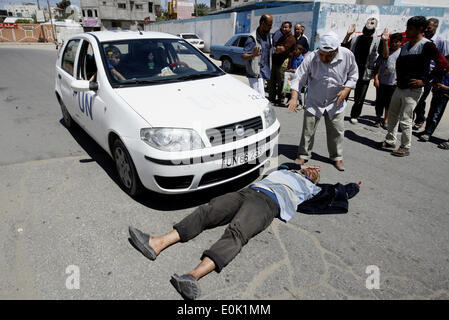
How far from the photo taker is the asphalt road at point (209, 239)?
2244 mm

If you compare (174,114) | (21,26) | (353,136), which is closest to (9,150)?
(174,114)

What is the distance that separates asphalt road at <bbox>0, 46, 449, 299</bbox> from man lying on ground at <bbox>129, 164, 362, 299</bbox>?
4.3 inches

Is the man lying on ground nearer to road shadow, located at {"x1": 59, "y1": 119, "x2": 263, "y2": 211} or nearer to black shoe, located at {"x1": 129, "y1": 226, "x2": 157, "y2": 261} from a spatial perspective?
black shoe, located at {"x1": 129, "y1": 226, "x2": 157, "y2": 261}

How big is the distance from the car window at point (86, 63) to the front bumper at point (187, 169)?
61.0 inches

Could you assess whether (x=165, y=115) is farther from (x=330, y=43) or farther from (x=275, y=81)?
(x=275, y=81)

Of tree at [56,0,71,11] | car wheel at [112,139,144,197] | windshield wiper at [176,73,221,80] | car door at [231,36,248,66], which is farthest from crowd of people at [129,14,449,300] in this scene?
tree at [56,0,71,11]

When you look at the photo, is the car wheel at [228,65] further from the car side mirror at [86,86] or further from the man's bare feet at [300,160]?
the car side mirror at [86,86]

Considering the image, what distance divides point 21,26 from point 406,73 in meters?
47.8

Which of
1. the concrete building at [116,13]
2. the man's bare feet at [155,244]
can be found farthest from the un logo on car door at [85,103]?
the concrete building at [116,13]

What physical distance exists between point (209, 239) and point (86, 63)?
291cm

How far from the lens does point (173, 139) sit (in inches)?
109

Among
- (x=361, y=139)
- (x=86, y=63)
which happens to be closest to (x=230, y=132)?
(x=86, y=63)

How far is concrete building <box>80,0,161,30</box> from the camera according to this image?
61938 mm
